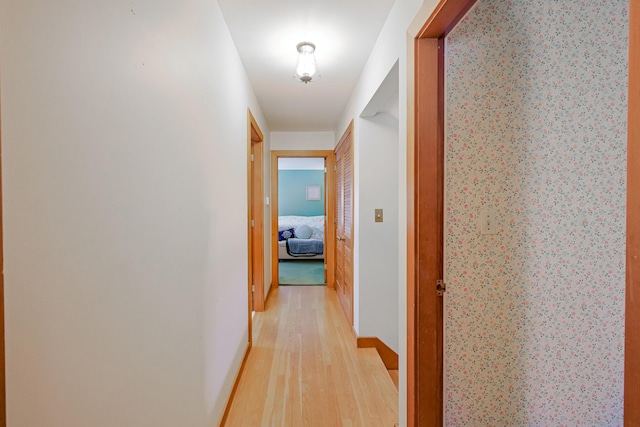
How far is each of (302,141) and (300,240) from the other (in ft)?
8.29

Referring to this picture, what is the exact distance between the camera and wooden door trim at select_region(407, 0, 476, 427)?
1.31m

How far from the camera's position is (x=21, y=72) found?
1.68ft

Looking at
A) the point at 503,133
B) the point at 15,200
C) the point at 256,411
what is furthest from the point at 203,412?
the point at 503,133

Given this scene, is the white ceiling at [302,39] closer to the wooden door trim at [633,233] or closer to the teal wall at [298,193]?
the wooden door trim at [633,233]

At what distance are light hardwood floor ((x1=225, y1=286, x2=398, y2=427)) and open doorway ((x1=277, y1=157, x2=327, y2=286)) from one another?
168cm

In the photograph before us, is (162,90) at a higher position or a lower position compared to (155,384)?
higher

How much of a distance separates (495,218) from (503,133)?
14.9 inches

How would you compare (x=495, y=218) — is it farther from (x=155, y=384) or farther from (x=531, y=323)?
(x=155, y=384)

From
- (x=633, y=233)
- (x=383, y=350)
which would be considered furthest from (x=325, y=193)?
(x=633, y=233)

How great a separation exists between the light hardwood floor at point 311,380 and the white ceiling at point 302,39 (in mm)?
2311

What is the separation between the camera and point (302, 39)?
203 cm

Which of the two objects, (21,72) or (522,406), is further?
(522,406)

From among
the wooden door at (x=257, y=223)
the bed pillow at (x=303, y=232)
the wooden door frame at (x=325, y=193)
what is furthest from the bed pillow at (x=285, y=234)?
the wooden door at (x=257, y=223)

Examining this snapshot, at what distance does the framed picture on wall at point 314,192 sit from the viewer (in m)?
8.81
